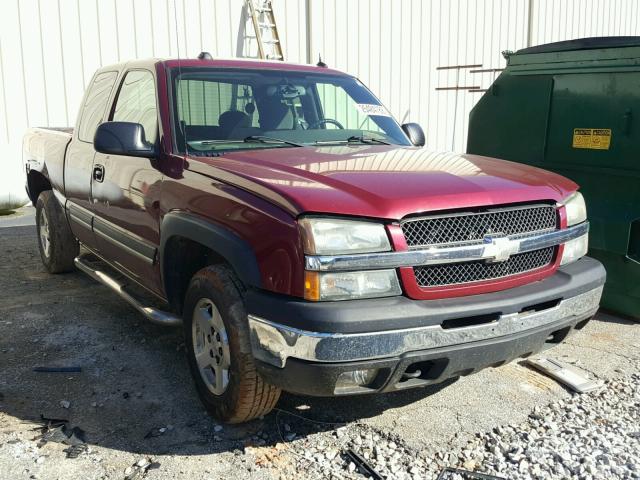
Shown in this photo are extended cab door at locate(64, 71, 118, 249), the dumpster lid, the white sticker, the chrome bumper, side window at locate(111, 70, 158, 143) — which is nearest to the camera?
the chrome bumper

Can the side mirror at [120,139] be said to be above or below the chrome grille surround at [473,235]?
above

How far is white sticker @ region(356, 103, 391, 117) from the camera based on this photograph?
162 inches

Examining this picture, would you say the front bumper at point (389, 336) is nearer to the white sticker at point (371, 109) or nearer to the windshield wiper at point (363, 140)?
the windshield wiper at point (363, 140)

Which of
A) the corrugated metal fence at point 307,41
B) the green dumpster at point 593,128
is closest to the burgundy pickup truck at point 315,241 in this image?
the green dumpster at point 593,128

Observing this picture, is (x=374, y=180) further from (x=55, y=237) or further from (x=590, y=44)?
(x=55, y=237)

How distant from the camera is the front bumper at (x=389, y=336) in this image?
236cm

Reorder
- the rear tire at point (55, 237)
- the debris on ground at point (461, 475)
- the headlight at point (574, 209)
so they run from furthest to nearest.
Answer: the rear tire at point (55, 237)
the headlight at point (574, 209)
the debris on ground at point (461, 475)

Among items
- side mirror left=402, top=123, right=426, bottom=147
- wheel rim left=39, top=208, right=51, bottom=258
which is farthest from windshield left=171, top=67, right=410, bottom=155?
wheel rim left=39, top=208, right=51, bottom=258

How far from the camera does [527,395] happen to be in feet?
11.3

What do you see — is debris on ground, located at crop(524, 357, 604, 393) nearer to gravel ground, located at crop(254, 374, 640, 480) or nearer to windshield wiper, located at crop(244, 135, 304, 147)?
gravel ground, located at crop(254, 374, 640, 480)

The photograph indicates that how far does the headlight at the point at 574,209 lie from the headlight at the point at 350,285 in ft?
3.85

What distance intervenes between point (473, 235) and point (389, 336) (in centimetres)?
61

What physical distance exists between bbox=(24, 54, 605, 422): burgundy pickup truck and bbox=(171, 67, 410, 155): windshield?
1 cm

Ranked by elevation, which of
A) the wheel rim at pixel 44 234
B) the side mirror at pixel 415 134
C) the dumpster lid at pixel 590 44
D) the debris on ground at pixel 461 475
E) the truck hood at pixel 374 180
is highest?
the dumpster lid at pixel 590 44
